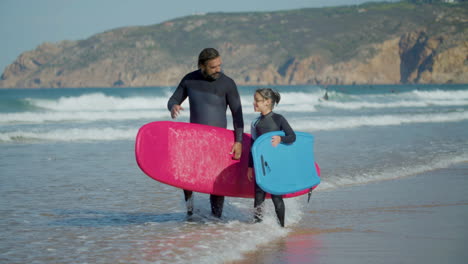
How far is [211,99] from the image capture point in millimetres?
4727

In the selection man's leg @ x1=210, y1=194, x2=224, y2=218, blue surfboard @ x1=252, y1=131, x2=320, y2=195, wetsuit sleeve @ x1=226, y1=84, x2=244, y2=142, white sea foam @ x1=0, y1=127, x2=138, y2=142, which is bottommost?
white sea foam @ x1=0, y1=127, x2=138, y2=142

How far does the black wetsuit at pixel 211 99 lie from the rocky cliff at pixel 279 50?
9543cm

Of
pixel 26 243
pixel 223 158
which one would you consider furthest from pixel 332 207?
pixel 26 243

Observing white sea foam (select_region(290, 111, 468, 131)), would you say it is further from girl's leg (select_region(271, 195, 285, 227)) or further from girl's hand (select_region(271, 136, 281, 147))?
girl's hand (select_region(271, 136, 281, 147))

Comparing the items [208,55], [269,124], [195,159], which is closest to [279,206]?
[269,124]

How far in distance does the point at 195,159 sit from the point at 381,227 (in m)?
1.69

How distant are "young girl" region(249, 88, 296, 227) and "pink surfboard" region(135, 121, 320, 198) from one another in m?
0.25

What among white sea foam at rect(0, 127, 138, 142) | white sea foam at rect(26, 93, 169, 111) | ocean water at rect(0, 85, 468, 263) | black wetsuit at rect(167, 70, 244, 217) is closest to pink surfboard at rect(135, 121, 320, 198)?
black wetsuit at rect(167, 70, 244, 217)

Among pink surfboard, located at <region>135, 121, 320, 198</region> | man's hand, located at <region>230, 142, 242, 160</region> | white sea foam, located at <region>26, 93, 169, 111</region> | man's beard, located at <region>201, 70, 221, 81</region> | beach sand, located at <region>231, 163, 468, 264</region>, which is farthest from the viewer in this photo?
white sea foam, located at <region>26, 93, 169, 111</region>

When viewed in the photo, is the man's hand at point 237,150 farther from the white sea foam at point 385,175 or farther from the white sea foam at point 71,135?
the white sea foam at point 71,135

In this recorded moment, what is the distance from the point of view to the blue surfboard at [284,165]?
4523 mm

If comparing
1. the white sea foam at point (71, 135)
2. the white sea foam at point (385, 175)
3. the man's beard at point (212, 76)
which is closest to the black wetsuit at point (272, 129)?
the man's beard at point (212, 76)

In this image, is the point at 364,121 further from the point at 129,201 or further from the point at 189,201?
the point at 189,201

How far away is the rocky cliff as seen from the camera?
10488 cm
